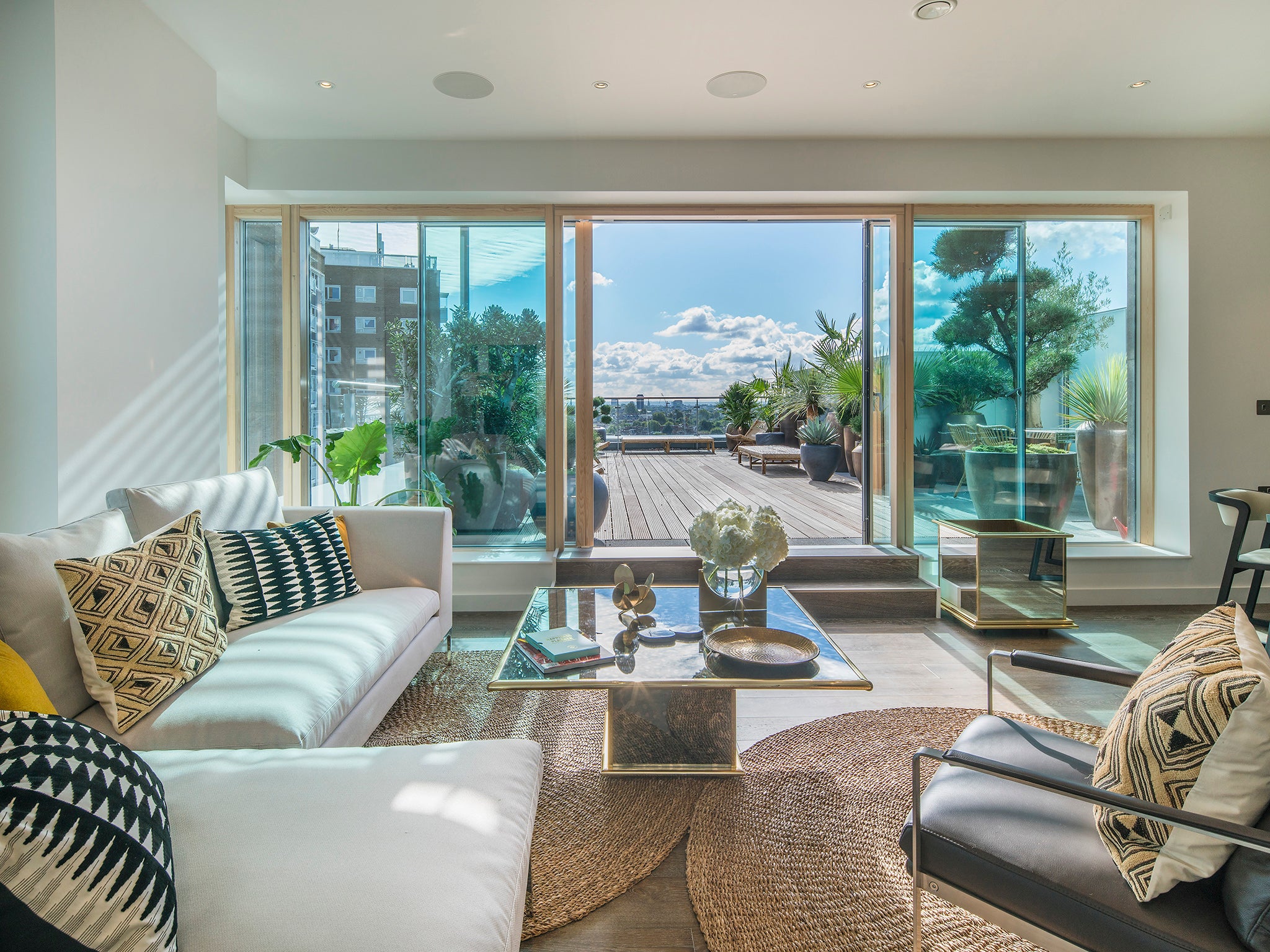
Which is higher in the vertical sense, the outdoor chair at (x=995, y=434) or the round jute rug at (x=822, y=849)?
the outdoor chair at (x=995, y=434)

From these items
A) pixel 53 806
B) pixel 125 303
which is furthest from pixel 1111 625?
pixel 125 303

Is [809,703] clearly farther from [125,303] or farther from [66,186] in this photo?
[66,186]

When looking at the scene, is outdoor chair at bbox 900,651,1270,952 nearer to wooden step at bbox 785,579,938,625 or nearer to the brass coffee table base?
the brass coffee table base

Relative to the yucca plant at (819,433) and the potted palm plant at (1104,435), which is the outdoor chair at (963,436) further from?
the yucca plant at (819,433)

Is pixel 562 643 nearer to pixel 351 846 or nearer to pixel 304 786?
pixel 304 786

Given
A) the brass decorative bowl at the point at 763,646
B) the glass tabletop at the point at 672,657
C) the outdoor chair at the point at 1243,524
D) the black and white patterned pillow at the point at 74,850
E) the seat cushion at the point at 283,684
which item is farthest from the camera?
the outdoor chair at the point at 1243,524

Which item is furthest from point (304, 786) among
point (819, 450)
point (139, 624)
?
point (819, 450)

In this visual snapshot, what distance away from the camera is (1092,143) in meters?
4.09

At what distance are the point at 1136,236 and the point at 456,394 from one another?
454 cm

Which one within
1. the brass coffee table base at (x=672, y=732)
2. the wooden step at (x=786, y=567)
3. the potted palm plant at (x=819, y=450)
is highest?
the potted palm plant at (x=819, y=450)

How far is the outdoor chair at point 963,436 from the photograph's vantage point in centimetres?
449

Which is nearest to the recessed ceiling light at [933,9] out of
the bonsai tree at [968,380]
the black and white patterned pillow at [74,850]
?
the bonsai tree at [968,380]

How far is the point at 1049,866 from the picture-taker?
1133 mm

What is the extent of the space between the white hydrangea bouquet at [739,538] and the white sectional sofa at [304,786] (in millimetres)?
945
